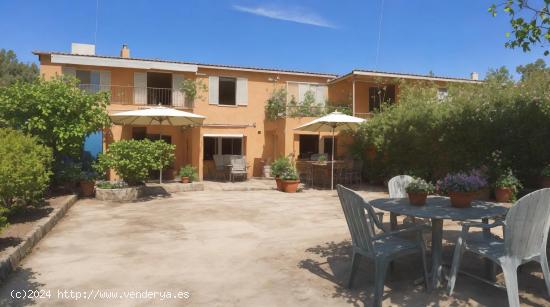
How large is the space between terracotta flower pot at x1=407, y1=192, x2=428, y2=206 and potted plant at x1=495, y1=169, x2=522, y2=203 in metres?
7.05

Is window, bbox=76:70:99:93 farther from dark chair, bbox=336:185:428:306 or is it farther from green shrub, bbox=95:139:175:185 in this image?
dark chair, bbox=336:185:428:306

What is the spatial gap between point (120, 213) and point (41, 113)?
12.7 feet

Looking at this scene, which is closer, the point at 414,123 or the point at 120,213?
the point at 120,213

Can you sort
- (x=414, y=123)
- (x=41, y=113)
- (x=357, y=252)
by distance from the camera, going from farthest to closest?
(x=414, y=123), (x=41, y=113), (x=357, y=252)

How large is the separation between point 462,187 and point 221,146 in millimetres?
14558

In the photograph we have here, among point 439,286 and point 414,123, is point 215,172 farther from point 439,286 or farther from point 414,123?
point 439,286

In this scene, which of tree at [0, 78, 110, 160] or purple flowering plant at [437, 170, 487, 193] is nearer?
purple flowering plant at [437, 170, 487, 193]

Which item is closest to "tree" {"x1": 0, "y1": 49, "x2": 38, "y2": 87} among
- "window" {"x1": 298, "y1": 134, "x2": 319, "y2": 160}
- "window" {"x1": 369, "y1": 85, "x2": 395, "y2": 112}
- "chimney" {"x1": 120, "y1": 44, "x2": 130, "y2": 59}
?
"chimney" {"x1": 120, "y1": 44, "x2": 130, "y2": 59}

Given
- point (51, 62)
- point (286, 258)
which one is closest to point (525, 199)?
point (286, 258)

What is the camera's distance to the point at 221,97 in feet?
58.5

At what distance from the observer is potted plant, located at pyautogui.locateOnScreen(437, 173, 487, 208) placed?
4.21 meters

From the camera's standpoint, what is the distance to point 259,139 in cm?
1777

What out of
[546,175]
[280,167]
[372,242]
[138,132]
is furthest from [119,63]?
[546,175]

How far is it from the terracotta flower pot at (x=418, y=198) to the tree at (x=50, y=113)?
9015mm
